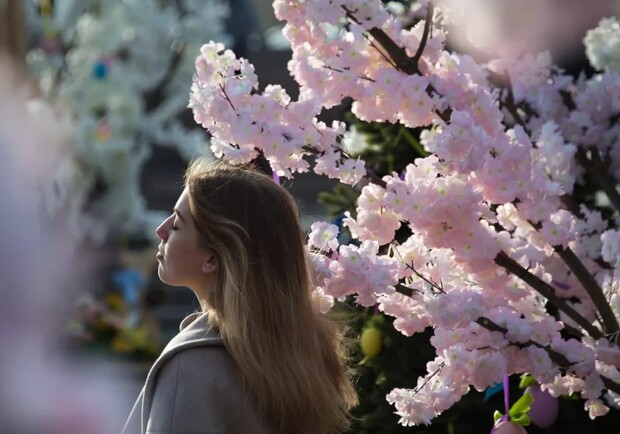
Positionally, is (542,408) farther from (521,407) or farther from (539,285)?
(539,285)

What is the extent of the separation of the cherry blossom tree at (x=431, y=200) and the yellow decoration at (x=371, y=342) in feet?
2.55

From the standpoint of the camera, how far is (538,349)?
99.8 inches

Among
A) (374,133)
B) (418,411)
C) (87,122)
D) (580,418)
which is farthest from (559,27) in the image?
(87,122)

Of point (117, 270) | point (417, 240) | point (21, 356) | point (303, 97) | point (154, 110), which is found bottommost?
point (117, 270)

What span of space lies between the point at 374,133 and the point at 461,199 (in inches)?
53.3

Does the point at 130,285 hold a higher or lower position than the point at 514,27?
lower

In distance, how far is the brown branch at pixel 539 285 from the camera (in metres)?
2.62

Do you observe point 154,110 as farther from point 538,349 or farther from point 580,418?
point 538,349

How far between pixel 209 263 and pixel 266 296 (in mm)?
130

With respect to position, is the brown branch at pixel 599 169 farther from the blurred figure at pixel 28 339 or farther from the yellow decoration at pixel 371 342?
the blurred figure at pixel 28 339

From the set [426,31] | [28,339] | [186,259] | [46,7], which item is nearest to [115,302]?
[46,7]

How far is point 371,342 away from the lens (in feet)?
11.5

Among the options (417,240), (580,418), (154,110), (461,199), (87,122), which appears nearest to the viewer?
(461,199)

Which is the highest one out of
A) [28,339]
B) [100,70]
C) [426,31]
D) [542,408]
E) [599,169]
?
[426,31]
